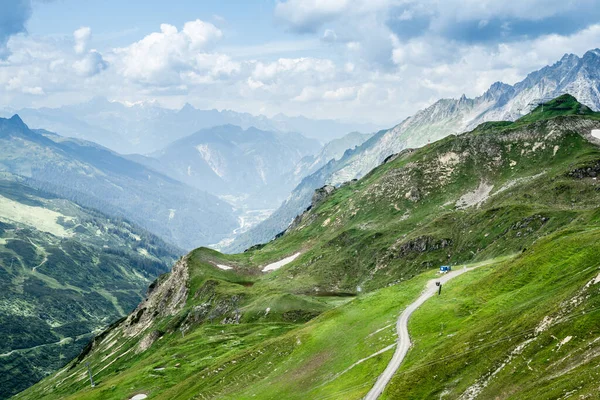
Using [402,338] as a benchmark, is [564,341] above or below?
above

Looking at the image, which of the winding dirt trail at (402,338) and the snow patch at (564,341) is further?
the winding dirt trail at (402,338)

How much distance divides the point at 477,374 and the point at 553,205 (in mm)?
150527

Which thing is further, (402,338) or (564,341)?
(402,338)

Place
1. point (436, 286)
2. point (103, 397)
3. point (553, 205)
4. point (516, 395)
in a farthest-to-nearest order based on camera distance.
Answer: point (553, 205) → point (103, 397) → point (436, 286) → point (516, 395)

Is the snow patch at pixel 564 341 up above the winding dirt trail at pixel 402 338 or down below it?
above

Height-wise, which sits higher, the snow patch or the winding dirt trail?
the snow patch

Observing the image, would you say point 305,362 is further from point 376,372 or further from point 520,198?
point 520,198

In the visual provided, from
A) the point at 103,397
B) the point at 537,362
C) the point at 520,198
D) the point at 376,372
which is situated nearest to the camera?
the point at 537,362

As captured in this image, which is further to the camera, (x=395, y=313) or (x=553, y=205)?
(x=553, y=205)

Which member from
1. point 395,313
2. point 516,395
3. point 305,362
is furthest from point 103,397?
point 516,395

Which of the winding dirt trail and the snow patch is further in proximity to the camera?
the winding dirt trail

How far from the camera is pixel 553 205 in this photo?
598 ft

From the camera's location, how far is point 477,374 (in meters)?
53.1

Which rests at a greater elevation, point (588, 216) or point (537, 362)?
point (537, 362)
